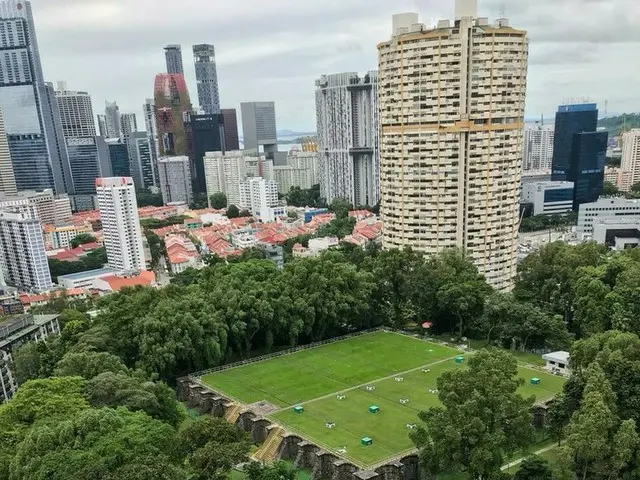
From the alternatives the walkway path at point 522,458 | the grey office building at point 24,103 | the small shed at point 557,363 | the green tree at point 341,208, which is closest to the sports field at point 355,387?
the small shed at point 557,363

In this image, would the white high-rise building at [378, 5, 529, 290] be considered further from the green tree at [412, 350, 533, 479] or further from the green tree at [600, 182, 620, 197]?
the green tree at [600, 182, 620, 197]

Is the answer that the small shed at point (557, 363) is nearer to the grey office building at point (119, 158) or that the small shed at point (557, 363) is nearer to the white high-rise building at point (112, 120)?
the grey office building at point (119, 158)

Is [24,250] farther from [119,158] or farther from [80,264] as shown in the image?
[119,158]

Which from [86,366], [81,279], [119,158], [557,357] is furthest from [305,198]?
[86,366]

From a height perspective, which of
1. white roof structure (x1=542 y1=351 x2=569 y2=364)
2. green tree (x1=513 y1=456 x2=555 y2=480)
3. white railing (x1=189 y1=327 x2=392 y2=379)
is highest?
green tree (x1=513 y1=456 x2=555 y2=480)

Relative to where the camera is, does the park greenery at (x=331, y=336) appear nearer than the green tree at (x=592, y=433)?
No

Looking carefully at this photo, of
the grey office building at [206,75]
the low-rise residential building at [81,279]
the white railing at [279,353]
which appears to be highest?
the grey office building at [206,75]

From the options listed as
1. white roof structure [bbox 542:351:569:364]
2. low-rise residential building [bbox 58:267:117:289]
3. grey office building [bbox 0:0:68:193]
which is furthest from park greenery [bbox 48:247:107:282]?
white roof structure [bbox 542:351:569:364]
